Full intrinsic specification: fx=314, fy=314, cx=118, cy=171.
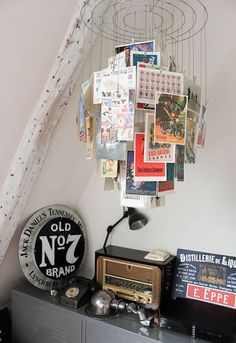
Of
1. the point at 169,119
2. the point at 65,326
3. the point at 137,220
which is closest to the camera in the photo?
the point at 169,119

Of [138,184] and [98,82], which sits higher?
[98,82]

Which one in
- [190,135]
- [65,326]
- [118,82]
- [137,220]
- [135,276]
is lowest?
[65,326]

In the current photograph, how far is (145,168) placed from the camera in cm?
112

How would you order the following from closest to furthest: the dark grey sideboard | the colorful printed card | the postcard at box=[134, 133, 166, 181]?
the postcard at box=[134, 133, 166, 181]
the dark grey sideboard
the colorful printed card

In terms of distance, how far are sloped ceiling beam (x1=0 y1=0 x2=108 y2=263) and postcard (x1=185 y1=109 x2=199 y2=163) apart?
62 centimetres

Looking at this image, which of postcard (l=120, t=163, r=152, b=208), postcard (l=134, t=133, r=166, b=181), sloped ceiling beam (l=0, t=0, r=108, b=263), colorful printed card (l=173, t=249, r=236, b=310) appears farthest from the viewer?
colorful printed card (l=173, t=249, r=236, b=310)

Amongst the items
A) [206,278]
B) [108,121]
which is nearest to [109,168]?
[108,121]

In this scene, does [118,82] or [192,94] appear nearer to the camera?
[118,82]

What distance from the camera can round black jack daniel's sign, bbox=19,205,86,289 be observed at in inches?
75.1

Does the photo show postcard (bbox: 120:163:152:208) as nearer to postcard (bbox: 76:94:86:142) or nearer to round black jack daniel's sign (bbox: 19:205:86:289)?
postcard (bbox: 76:94:86:142)

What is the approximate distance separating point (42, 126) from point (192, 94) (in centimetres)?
74

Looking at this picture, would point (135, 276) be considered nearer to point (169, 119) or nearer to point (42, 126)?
point (42, 126)

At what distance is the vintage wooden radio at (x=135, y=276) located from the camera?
1717 mm

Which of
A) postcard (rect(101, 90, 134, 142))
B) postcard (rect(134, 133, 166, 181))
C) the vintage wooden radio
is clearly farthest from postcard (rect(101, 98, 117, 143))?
the vintage wooden radio
